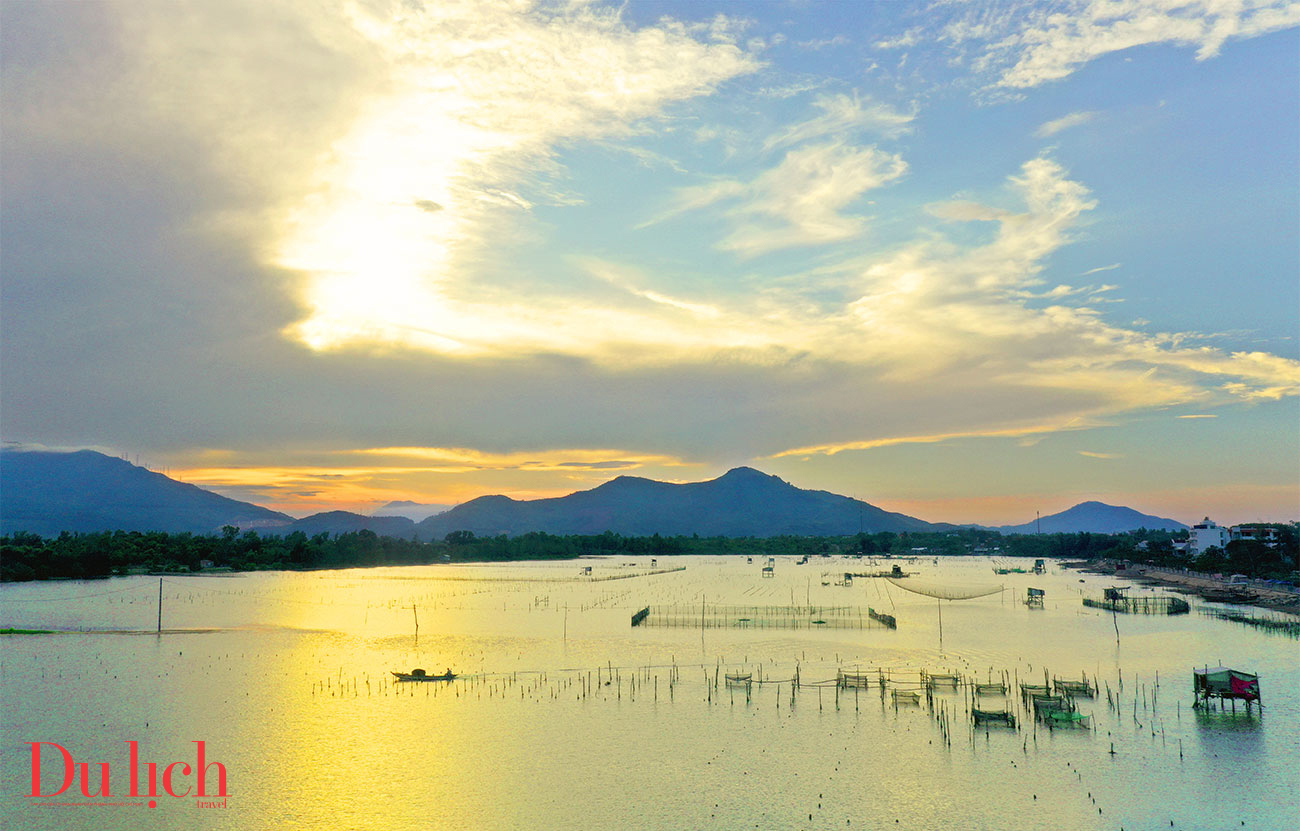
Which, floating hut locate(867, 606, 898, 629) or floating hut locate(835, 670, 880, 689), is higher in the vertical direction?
floating hut locate(835, 670, 880, 689)

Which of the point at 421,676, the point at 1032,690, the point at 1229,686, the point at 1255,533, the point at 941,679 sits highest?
the point at 1255,533

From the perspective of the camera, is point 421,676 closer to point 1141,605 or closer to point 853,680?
point 853,680

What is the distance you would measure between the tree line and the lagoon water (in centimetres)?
4113

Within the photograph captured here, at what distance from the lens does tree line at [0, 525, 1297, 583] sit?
93000mm

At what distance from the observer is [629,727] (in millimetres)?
30656

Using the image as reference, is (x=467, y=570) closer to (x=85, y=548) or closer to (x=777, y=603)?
(x=85, y=548)

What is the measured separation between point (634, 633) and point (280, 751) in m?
28.5

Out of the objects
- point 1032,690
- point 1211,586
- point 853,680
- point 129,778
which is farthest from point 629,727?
point 1211,586

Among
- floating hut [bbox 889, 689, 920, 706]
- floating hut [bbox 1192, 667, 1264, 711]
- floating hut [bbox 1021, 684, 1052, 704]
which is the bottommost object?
floating hut [bbox 889, 689, 920, 706]

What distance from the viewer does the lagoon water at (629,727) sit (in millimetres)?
22844

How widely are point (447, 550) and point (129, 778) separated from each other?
126016mm

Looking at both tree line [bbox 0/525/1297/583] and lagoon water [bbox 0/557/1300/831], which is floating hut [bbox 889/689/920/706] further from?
tree line [bbox 0/525/1297/583]

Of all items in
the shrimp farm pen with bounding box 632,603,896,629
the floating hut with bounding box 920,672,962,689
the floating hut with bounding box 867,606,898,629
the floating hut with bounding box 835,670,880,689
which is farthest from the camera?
the shrimp farm pen with bounding box 632,603,896,629

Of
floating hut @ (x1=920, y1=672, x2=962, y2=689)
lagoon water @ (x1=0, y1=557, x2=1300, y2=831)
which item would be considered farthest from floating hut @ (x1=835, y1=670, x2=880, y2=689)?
floating hut @ (x1=920, y1=672, x2=962, y2=689)
